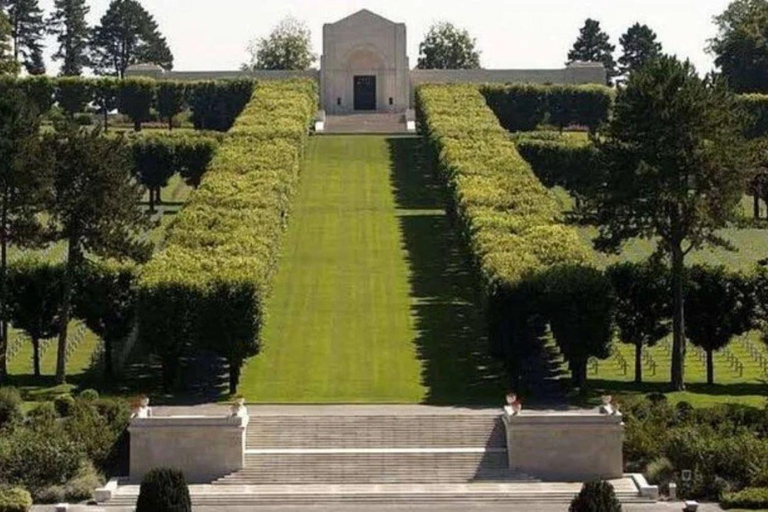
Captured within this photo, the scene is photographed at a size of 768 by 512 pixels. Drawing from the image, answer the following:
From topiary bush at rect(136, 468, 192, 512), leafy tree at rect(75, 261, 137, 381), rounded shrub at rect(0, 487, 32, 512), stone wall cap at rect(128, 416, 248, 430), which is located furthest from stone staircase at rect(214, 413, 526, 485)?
leafy tree at rect(75, 261, 137, 381)

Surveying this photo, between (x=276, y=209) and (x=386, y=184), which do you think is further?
(x=386, y=184)

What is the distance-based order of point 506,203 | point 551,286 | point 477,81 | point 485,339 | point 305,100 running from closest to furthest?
point 551,286 → point 485,339 → point 506,203 → point 305,100 → point 477,81

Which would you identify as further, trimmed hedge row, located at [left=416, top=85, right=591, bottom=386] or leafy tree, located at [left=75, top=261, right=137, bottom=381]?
leafy tree, located at [left=75, top=261, right=137, bottom=381]

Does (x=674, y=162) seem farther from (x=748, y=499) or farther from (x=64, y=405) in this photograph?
(x=64, y=405)

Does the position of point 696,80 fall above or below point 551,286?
above

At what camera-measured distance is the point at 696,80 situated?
240 ft

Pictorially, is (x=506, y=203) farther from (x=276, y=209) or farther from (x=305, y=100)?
(x=305, y=100)

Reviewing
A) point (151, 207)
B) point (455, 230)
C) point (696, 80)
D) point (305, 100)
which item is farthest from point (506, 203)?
point (305, 100)

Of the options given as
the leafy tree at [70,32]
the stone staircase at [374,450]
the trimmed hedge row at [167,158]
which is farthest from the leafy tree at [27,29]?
the stone staircase at [374,450]

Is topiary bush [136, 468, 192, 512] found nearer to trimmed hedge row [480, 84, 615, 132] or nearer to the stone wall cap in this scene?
the stone wall cap

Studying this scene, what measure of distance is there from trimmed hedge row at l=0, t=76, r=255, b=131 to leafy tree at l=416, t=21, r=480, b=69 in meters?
41.4

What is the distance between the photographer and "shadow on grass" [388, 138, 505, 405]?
2781 inches

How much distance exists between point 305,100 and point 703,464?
73.0m

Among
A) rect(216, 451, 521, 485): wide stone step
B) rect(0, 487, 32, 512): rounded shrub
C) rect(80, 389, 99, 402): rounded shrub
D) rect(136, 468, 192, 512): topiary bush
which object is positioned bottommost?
rect(0, 487, 32, 512): rounded shrub
